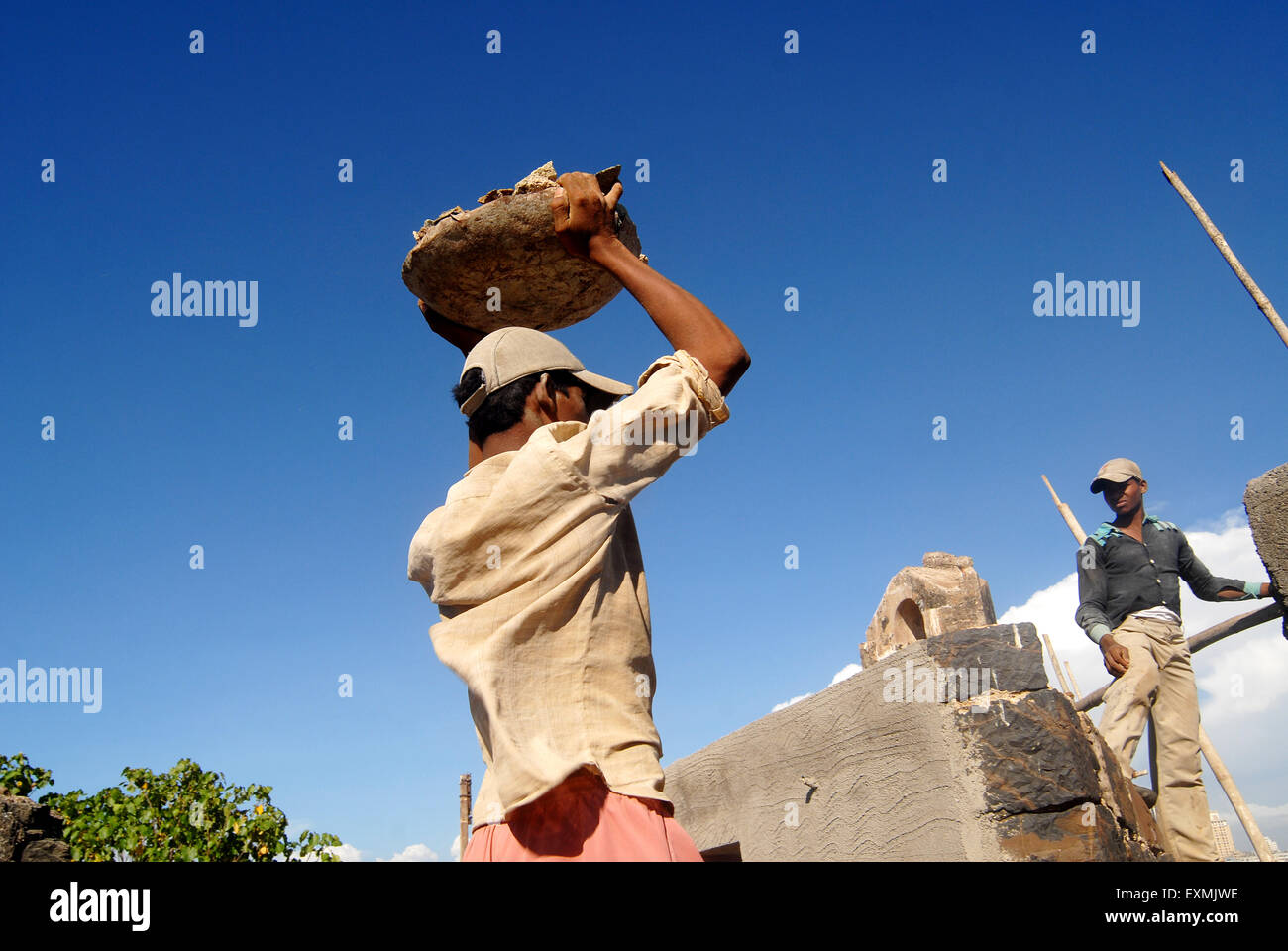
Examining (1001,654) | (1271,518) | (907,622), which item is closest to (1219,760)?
(907,622)

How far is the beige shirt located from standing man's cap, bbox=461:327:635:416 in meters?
0.26

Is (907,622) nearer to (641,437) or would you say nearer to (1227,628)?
(1227,628)

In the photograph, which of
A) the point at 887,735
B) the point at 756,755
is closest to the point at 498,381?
the point at 887,735

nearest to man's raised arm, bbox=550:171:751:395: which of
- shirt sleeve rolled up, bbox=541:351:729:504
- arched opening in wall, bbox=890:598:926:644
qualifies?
shirt sleeve rolled up, bbox=541:351:729:504

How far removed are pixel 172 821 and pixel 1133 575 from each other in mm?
8050

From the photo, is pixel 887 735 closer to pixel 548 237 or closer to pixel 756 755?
pixel 756 755

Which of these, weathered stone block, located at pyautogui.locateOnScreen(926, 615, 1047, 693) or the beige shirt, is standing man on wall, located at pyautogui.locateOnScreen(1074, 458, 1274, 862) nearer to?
weathered stone block, located at pyautogui.locateOnScreen(926, 615, 1047, 693)

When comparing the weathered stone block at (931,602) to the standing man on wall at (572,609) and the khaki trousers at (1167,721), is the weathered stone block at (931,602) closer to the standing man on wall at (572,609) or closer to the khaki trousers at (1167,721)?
the khaki trousers at (1167,721)

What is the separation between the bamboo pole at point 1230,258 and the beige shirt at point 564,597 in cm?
756

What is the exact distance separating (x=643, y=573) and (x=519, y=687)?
1.40 feet

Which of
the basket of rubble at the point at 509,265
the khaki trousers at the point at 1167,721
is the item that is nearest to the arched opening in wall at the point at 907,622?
the khaki trousers at the point at 1167,721

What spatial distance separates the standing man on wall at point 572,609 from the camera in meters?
1.78

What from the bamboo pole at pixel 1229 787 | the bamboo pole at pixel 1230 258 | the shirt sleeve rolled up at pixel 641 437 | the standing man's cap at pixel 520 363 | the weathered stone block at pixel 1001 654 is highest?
the bamboo pole at pixel 1230 258
